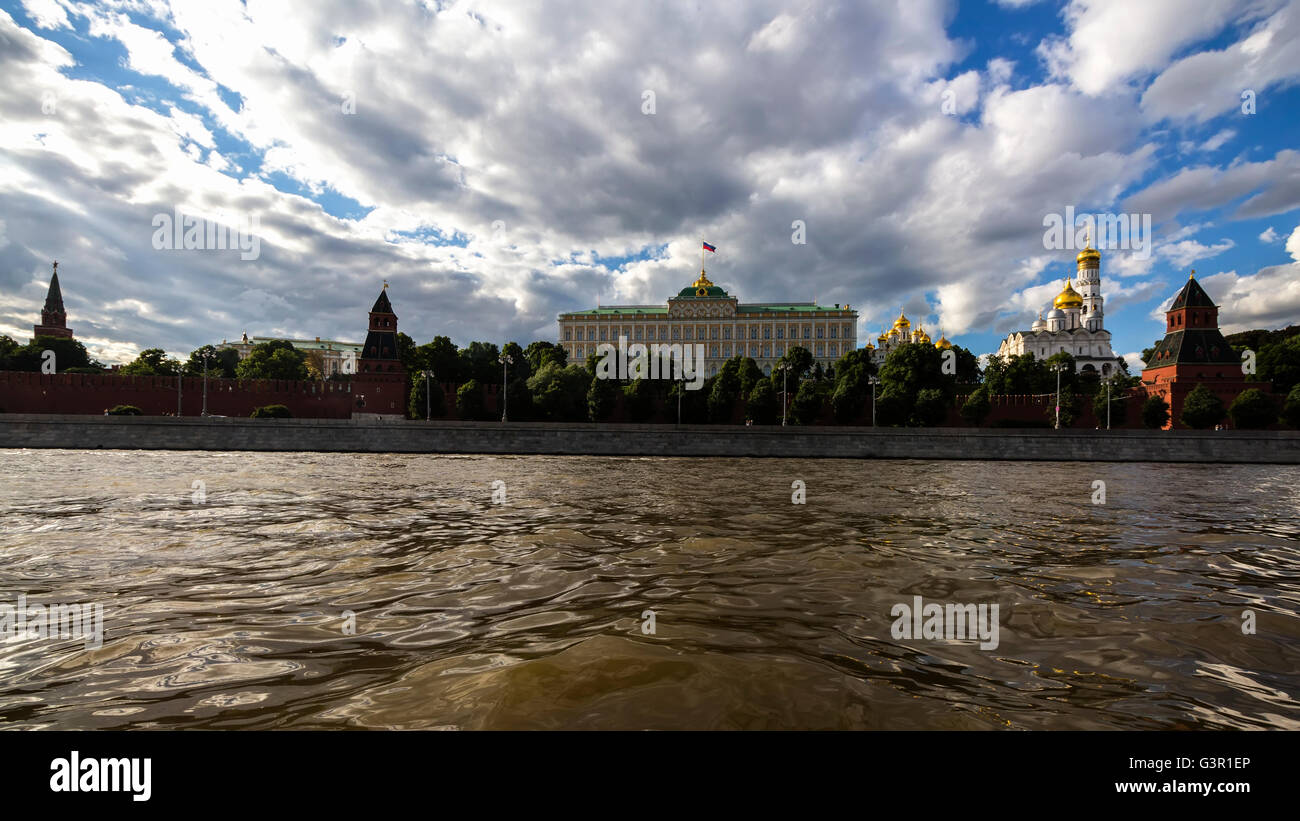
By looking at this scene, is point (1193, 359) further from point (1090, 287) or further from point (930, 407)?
point (1090, 287)

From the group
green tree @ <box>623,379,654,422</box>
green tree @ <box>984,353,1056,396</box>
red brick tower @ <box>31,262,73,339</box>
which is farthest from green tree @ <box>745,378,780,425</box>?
red brick tower @ <box>31,262,73,339</box>

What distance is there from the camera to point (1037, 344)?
96.6 metres

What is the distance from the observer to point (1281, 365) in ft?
165

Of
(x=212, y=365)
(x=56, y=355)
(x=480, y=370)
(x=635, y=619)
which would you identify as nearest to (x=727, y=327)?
(x=480, y=370)

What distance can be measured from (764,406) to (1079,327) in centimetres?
8295

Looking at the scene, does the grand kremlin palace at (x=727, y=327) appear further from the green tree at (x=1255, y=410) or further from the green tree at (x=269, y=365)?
the green tree at (x=1255, y=410)

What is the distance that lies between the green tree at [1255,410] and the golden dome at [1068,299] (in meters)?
67.2

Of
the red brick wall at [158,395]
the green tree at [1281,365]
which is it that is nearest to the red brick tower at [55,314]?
the red brick wall at [158,395]

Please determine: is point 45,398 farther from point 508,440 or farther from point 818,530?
point 818,530

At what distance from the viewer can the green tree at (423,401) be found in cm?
4441

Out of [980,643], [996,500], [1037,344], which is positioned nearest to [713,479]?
[996,500]

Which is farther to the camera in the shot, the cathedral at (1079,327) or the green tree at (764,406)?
the cathedral at (1079,327)

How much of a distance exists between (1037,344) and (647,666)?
380 ft

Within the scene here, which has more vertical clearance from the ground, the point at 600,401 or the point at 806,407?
the point at 600,401
